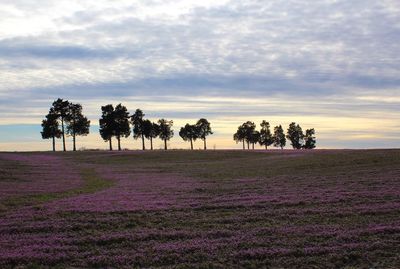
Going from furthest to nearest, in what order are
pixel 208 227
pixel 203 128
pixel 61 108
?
pixel 203 128, pixel 61 108, pixel 208 227

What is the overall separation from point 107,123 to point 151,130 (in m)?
21.5

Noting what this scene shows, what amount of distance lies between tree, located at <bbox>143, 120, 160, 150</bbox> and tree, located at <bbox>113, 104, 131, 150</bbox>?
1103 centimetres

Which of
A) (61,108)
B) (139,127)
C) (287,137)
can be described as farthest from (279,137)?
(61,108)

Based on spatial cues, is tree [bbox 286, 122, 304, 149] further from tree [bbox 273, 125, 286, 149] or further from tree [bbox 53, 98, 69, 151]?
tree [bbox 53, 98, 69, 151]

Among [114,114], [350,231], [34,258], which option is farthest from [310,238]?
[114,114]

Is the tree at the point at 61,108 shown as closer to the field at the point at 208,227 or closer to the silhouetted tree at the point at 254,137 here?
the silhouetted tree at the point at 254,137

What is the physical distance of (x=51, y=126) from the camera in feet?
479

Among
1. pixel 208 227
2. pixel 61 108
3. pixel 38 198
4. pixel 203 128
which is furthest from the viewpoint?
pixel 203 128

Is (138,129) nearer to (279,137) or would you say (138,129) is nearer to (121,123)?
(121,123)

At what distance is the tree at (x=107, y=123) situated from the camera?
15250cm

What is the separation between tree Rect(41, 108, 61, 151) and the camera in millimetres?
144750

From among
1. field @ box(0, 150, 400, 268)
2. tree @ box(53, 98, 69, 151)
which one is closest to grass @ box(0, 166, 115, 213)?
field @ box(0, 150, 400, 268)

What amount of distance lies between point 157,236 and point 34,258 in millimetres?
5428

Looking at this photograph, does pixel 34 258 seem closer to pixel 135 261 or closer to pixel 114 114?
pixel 135 261
